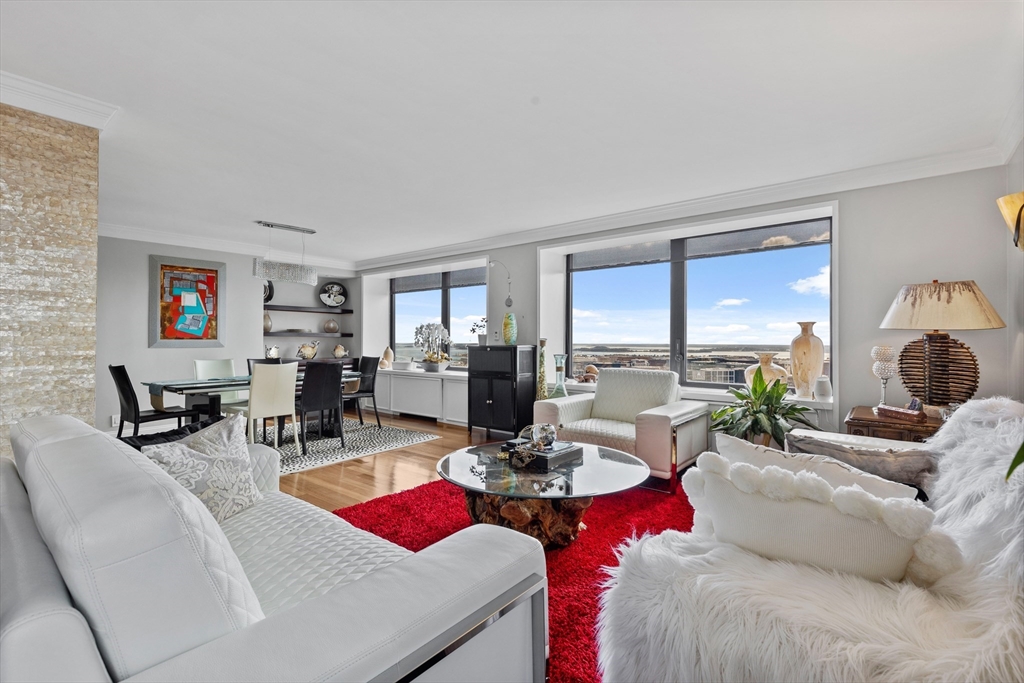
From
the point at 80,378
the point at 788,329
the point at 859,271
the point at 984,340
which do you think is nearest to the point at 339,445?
the point at 80,378

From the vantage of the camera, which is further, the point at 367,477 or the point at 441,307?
the point at 441,307

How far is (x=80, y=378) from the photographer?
8.67 feet

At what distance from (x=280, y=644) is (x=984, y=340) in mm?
4181

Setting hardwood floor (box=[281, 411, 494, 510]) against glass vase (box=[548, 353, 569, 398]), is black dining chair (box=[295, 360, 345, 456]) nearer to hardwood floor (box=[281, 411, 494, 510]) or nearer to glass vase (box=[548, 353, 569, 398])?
hardwood floor (box=[281, 411, 494, 510])

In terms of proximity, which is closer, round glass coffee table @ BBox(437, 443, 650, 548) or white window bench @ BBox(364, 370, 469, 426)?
round glass coffee table @ BBox(437, 443, 650, 548)

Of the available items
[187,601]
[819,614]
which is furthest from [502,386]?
[187,601]

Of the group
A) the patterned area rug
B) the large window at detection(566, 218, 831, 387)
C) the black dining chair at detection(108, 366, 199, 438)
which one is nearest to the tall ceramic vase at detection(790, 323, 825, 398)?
the large window at detection(566, 218, 831, 387)

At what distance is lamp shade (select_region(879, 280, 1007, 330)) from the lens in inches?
104

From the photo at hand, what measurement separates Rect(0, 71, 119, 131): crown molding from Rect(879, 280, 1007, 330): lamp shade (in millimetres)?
4438

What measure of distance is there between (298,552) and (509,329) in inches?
164

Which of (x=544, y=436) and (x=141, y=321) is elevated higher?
(x=141, y=321)

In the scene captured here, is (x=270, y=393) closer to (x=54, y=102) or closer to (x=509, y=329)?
(x=509, y=329)

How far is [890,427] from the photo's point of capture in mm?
2900

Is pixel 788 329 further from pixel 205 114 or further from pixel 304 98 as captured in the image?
pixel 205 114
